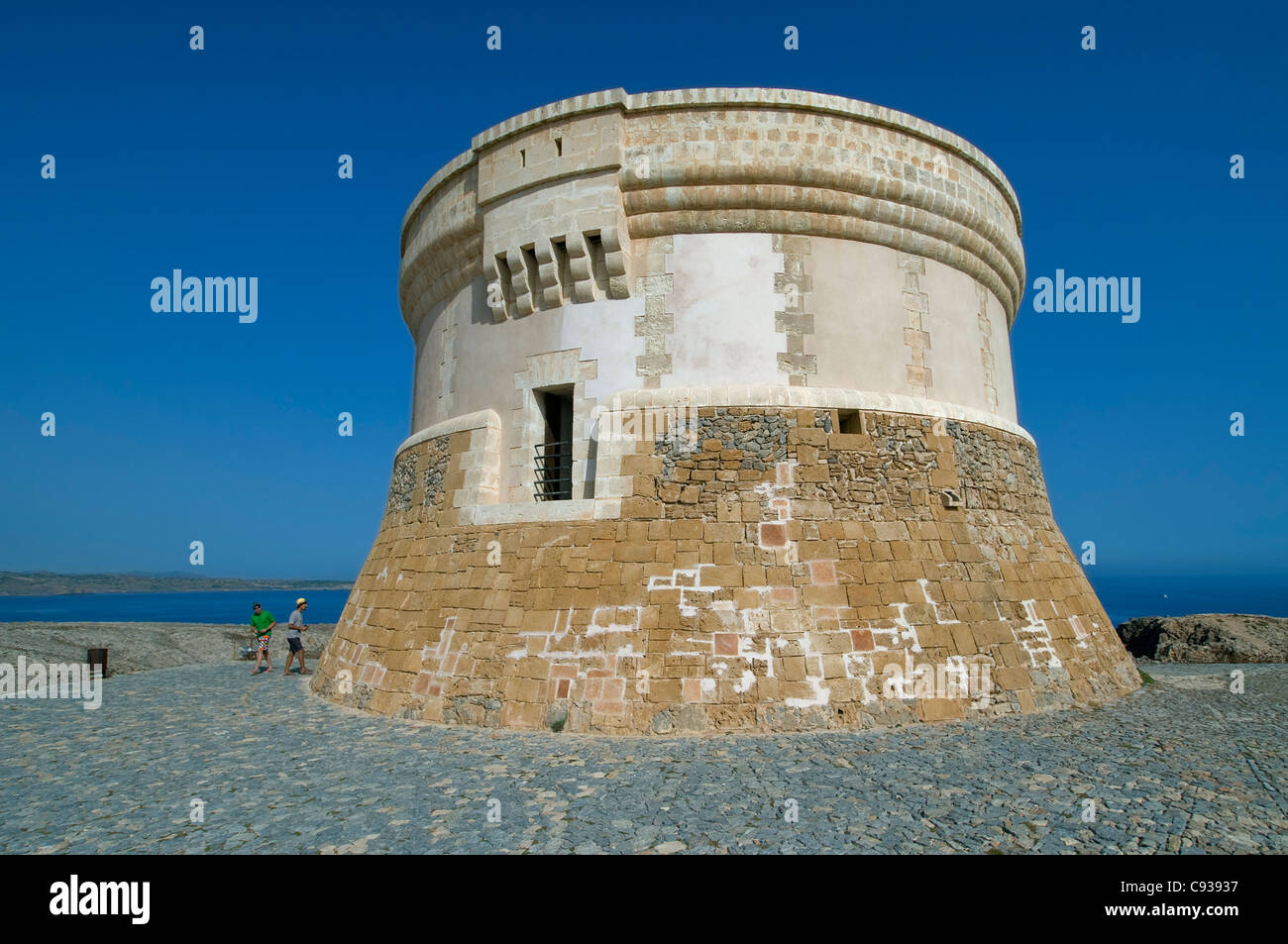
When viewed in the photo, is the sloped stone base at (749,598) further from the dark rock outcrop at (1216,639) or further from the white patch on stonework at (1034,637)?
the dark rock outcrop at (1216,639)

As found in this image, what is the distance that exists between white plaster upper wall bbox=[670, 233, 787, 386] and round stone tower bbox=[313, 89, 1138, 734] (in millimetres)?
36

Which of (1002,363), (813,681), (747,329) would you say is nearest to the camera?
(813,681)

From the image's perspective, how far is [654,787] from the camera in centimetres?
542

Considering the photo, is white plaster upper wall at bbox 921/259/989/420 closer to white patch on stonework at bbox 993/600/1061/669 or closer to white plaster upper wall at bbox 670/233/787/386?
white plaster upper wall at bbox 670/233/787/386

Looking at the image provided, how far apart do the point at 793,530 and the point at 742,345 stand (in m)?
2.37

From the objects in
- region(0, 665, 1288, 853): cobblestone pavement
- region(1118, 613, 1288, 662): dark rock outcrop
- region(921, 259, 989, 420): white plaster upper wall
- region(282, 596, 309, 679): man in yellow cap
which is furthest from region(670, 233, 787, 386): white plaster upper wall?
region(1118, 613, 1288, 662): dark rock outcrop

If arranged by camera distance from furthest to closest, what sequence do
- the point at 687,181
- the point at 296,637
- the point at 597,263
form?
the point at 296,637
the point at 597,263
the point at 687,181

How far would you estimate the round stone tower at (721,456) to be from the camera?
7.52 meters

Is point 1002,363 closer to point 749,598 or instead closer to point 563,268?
point 749,598

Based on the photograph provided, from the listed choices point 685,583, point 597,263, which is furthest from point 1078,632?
point 597,263

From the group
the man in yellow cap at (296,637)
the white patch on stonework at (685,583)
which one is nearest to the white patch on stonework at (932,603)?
the white patch on stonework at (685,583)

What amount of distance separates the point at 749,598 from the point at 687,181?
204 inches

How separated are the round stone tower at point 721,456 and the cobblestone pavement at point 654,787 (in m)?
0.61
